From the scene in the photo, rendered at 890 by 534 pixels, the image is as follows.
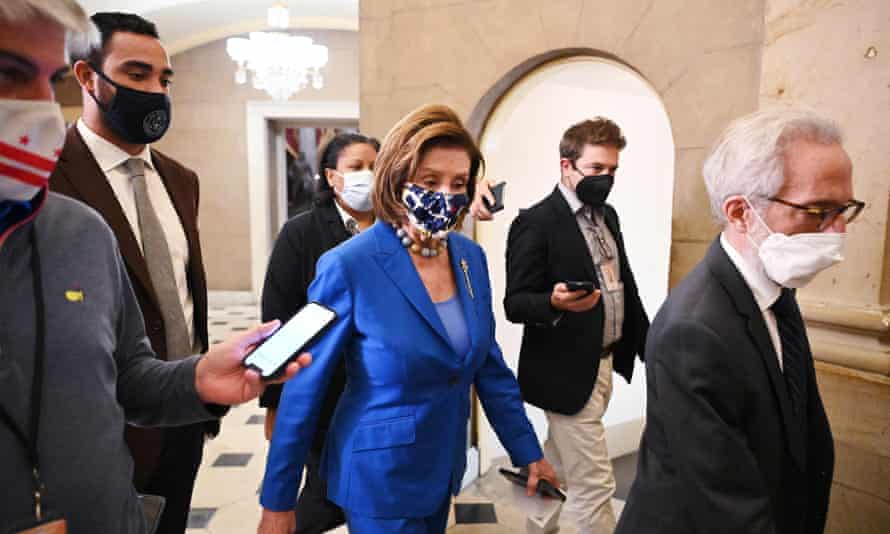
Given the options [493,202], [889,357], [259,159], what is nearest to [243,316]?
[259,159]

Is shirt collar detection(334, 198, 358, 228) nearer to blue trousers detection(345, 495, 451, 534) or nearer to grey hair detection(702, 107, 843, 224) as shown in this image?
blue trousers detection(345, 495, 451, 534)

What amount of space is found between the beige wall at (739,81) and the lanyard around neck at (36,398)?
2543 millimetres

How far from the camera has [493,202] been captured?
9.62 ft

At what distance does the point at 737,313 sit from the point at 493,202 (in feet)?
5.46

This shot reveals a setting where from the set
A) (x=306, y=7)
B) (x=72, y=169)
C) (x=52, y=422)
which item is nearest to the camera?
(x=52, y=422)

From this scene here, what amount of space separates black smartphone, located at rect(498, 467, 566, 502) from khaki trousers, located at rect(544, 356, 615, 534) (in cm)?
80

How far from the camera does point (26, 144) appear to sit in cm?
82

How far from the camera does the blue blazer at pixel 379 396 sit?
1650 millimetres

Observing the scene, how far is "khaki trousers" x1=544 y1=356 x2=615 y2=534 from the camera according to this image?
8.66 ft

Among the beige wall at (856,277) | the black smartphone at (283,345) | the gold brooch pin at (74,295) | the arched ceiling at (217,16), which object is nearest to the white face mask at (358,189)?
the black smartphone at (283,345)

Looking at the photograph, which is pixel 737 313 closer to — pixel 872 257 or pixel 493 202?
pixel 872 257

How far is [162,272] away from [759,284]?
1.69m

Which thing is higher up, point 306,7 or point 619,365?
point 306,7

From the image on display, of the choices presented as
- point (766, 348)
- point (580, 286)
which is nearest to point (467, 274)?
point (580, 286)
